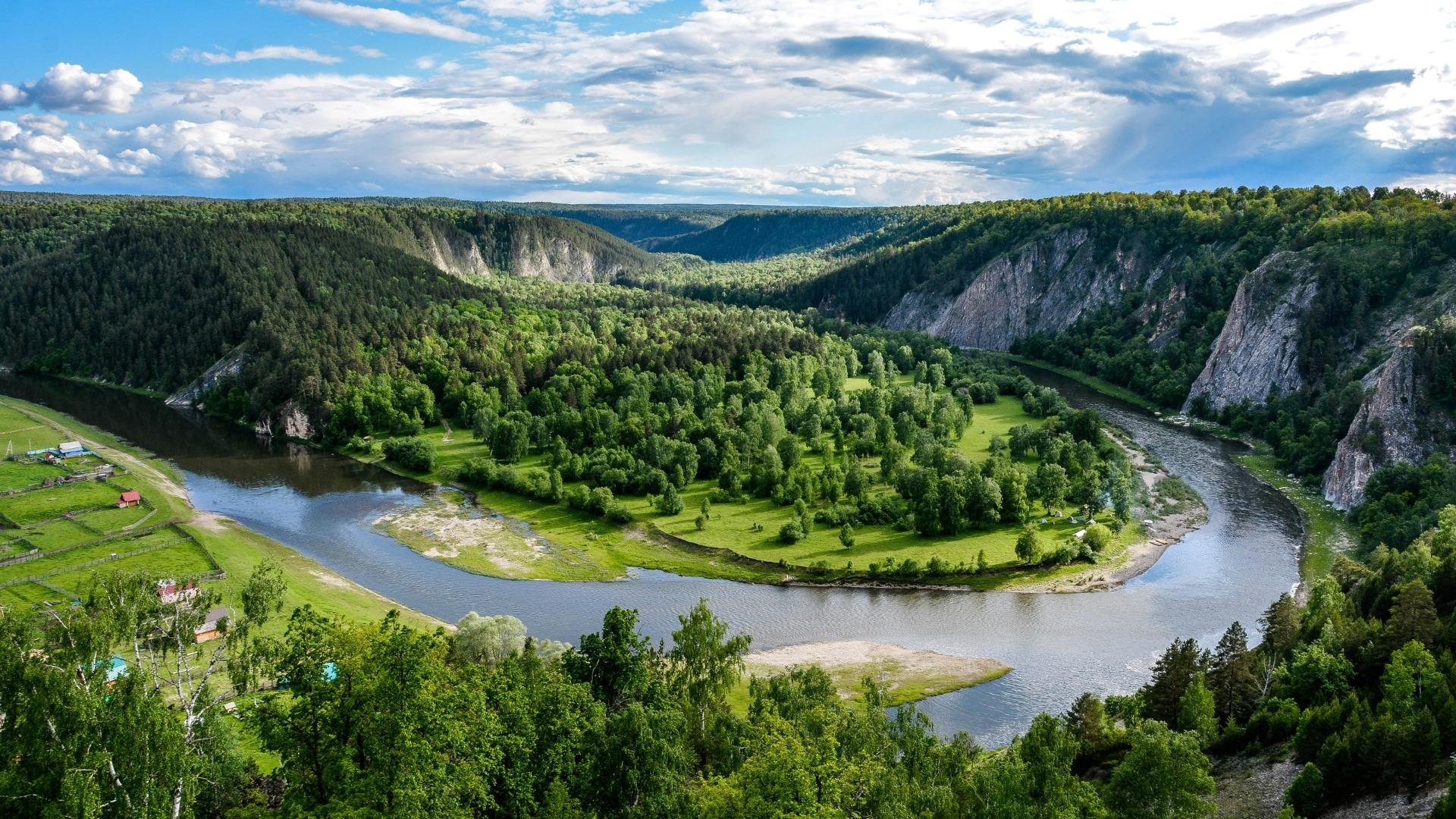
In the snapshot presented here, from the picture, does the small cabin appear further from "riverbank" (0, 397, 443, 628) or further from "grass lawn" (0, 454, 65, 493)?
"grass lawn" (0, 454, 65, 493)

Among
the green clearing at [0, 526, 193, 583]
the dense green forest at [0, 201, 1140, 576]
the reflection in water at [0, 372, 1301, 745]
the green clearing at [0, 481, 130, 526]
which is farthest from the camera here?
the dense green forest at [0, 201, 1140, 576]

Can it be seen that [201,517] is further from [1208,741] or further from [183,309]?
[183,309]

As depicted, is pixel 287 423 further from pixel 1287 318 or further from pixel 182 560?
pixel 1287 318

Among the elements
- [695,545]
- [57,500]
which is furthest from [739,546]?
[57,500]

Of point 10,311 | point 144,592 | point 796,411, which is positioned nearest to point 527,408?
point 796,411

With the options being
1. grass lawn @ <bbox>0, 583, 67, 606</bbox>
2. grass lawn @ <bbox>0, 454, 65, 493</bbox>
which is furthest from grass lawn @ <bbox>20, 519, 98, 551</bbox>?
grass lawn @ <bbox>0, 454, 65, 493</bbox>

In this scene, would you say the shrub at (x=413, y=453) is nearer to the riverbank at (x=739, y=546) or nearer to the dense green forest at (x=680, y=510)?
the dense green forest at (x=680, y=510)

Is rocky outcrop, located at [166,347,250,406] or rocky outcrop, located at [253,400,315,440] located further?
rocky outcrop, located at [166,347,250,406]
